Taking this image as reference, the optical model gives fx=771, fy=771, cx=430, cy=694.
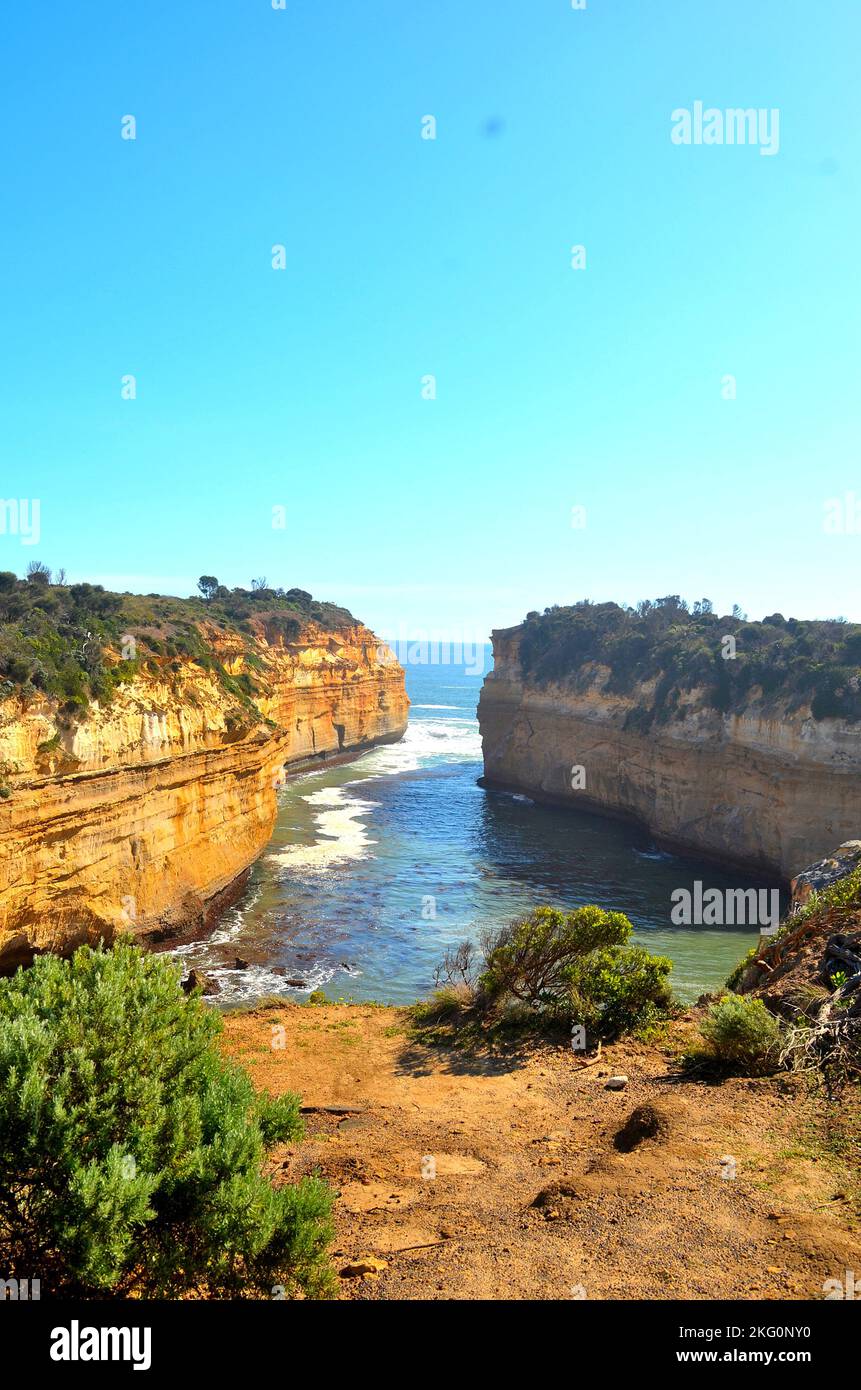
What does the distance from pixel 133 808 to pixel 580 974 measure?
15.1 metres

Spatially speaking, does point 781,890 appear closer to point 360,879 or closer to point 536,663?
point 360,879

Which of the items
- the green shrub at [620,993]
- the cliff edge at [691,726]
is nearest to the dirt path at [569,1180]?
the green shrub at [620,993]

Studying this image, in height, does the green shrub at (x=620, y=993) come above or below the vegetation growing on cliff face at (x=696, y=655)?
below

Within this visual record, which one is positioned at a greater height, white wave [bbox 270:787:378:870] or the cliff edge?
the cliff edge

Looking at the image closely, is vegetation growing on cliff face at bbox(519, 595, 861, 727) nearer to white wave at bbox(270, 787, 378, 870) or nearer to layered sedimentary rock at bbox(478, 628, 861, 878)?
layered sedimentary rock at bbox(478, 628, 861, 878)

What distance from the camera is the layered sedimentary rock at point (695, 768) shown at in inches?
1330

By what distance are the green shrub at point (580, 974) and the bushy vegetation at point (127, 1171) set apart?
907 cm

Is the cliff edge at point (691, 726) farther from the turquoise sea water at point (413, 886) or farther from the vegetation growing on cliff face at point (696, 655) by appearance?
the turquoise sea water at point (413, 886)

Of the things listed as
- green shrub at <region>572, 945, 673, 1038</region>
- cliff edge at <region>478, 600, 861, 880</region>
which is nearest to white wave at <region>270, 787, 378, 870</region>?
cliff edge at <region>478, 600, 861, 880</region>

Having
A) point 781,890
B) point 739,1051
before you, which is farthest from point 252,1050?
point 781,890

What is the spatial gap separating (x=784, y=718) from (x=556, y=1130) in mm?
29421

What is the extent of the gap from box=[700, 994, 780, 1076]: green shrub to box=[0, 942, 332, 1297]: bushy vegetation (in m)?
6.86

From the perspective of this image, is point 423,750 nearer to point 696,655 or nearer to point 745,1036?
point 696,655

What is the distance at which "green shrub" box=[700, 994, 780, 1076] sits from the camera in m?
11.1
